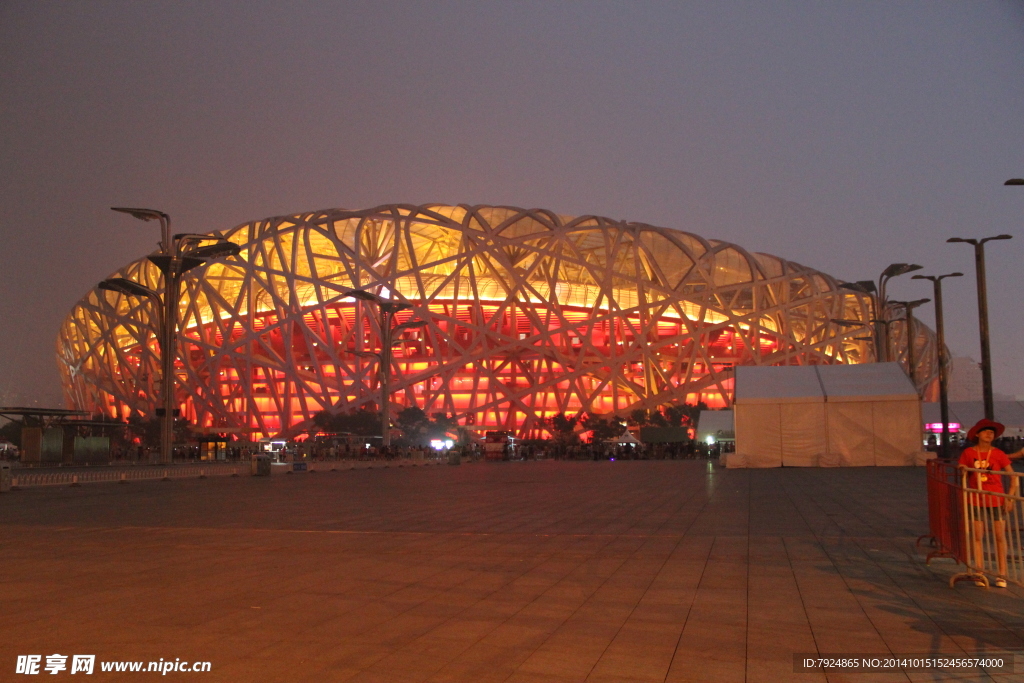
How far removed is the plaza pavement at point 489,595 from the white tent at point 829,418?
17.7 meters

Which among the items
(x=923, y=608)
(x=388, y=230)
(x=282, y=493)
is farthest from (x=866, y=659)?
(x=388, y=230)

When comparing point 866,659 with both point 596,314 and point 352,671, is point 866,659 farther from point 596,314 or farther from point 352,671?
point 596,314

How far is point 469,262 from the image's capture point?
6694 cm

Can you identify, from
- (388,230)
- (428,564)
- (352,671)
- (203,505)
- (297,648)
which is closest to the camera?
(352,671)

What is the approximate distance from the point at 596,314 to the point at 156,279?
116ft

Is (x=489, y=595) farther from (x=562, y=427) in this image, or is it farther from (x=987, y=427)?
(x=562, y=427)

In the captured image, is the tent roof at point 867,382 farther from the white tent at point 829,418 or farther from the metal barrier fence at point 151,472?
the metal barrier fence at point 151,472

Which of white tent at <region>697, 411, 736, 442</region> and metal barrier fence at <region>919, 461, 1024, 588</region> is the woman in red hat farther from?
white tent at <region>697, 411, 736, 442</region>

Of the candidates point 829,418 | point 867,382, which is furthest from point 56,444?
point 867,382

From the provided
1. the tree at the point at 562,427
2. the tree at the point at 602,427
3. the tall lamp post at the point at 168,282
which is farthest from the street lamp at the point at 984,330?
the tree at the point at 562,427

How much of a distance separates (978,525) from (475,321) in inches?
2338

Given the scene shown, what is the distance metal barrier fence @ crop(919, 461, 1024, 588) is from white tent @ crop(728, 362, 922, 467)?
2313 centimetres

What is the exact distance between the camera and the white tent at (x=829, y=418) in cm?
2977

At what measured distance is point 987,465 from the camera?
7.29 m
